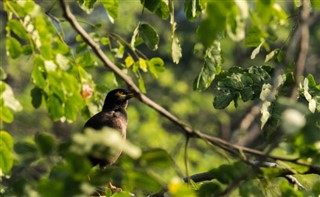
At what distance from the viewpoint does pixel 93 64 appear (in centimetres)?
343

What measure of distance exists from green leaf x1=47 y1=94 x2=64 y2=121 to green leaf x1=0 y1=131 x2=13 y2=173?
0.36 m

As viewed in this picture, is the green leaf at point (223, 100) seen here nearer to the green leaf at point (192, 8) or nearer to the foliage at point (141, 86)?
the foliage at point (141, 86)

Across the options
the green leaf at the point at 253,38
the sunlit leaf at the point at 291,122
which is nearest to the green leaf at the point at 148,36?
the green leaf at the point at 253,38

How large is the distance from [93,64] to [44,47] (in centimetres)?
73

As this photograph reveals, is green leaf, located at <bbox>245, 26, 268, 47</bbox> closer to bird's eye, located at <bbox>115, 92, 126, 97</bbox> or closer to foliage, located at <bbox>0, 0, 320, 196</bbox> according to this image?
foliage, located at <bbox>0, 0, 320, 196</bbox>

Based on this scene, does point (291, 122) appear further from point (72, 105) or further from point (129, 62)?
point (129, 62)

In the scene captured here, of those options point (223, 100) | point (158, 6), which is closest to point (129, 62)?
point (158, 6)

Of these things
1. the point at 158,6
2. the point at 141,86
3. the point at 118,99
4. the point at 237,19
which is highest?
the point at 237,19

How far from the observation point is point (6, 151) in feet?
8.37

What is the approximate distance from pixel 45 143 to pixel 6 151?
1.92 feet

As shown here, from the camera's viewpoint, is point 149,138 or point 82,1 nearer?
point 82,1

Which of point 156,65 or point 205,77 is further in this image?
point 156,65

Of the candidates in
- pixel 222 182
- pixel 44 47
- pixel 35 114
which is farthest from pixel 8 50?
pixel 35 114

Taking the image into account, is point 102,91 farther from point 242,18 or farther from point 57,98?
point 242,18
